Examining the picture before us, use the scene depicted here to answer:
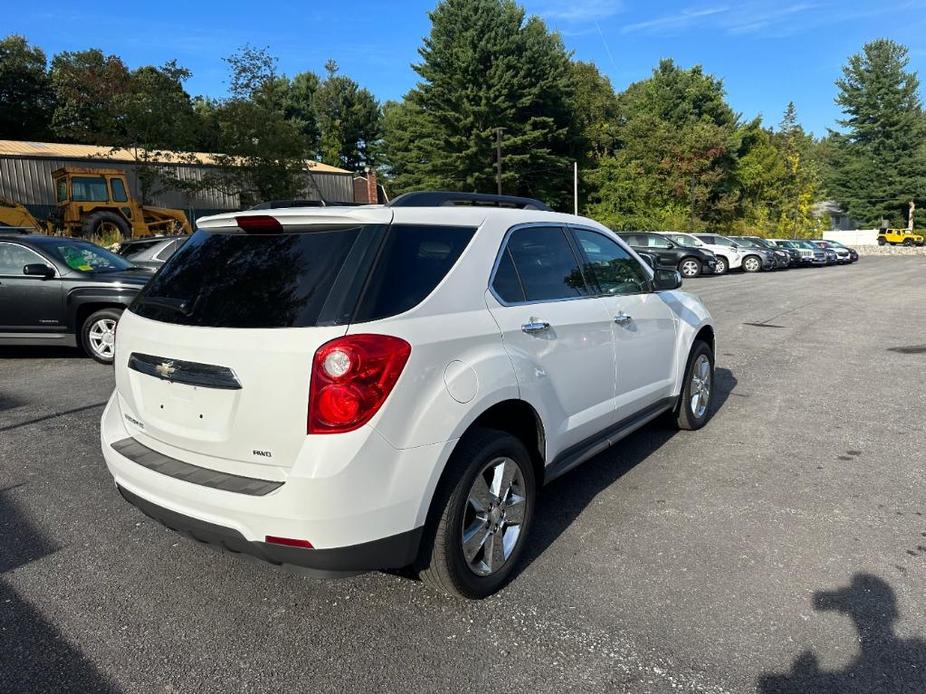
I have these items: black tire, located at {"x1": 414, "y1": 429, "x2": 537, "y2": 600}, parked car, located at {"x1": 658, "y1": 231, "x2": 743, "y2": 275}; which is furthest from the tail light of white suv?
parked car, located at {"x1": 658, "y1": 231, "x2": 743, "y2": 275}

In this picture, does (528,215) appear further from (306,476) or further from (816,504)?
(816,504)

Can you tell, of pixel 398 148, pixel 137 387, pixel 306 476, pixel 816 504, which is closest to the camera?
pixel 306 476

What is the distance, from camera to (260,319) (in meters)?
2.55

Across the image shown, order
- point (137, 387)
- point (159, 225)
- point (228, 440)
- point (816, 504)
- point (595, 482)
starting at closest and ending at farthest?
1. point (228, 440)
2. point (137, 387)
3. point (816, 504)
4. point (595, 482)
5. point (159, 225)

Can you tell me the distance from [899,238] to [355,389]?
68681 millimetres

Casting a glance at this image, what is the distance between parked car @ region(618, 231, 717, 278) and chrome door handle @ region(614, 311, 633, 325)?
71.8ft

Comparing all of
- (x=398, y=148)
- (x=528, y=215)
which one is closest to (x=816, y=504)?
(x=528, y=215)

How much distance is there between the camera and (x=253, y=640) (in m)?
2.61

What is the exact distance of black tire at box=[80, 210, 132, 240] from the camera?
778 inches

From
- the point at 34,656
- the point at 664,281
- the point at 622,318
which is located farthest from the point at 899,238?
the point at 34,656

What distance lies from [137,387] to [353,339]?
1.20 meters

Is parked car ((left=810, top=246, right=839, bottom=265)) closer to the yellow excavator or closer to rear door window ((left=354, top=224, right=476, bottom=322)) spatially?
the yellow excavator

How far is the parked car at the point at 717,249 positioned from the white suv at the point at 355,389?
25.3 meters

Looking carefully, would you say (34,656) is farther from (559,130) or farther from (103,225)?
(559,130)
